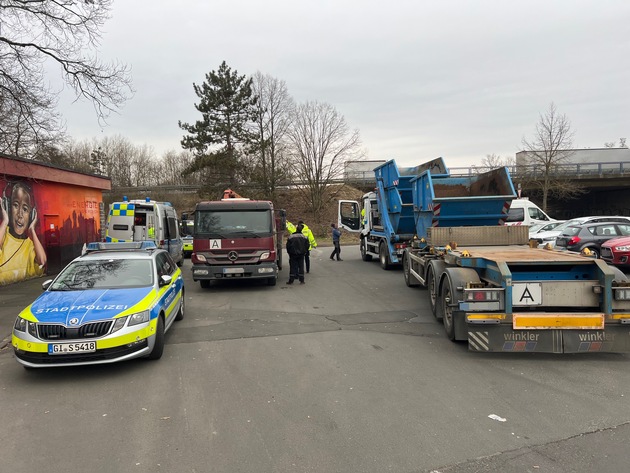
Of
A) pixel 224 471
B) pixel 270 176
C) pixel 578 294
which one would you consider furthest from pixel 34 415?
pixel 270 176

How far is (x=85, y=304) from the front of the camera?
218 inches

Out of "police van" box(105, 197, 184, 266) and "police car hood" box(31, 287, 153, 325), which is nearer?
"police car hood" box(31, 287, 153, 325)

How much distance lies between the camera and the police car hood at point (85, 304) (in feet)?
17.2

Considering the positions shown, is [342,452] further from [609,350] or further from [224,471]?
[609,350]

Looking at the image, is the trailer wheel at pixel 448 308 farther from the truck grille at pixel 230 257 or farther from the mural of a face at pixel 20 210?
the mural of a face at pixel 20 210

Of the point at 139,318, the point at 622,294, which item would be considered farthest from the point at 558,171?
the point at 139,318

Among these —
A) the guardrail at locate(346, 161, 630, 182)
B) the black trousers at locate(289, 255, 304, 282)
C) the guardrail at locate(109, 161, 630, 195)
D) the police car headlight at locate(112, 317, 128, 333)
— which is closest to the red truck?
the black trousers at locate(289, 255, 304, 282)

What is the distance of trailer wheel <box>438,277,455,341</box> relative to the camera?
6.33 metres

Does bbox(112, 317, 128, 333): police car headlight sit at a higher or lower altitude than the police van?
lower

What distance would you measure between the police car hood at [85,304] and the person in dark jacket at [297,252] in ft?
20.6

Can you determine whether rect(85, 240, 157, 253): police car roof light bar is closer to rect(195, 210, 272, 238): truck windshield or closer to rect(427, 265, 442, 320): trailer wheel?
rect(195, 210, 272, 238): truck windshield

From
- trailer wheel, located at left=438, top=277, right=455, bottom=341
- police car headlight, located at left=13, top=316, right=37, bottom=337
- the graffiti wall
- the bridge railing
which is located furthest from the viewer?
the bridge railing

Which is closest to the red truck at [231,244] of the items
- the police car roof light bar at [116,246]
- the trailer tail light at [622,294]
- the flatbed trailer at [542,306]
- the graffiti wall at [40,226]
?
the police car roof light bar at [116,246]

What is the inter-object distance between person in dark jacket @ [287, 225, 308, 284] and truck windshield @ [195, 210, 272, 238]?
100 cm
